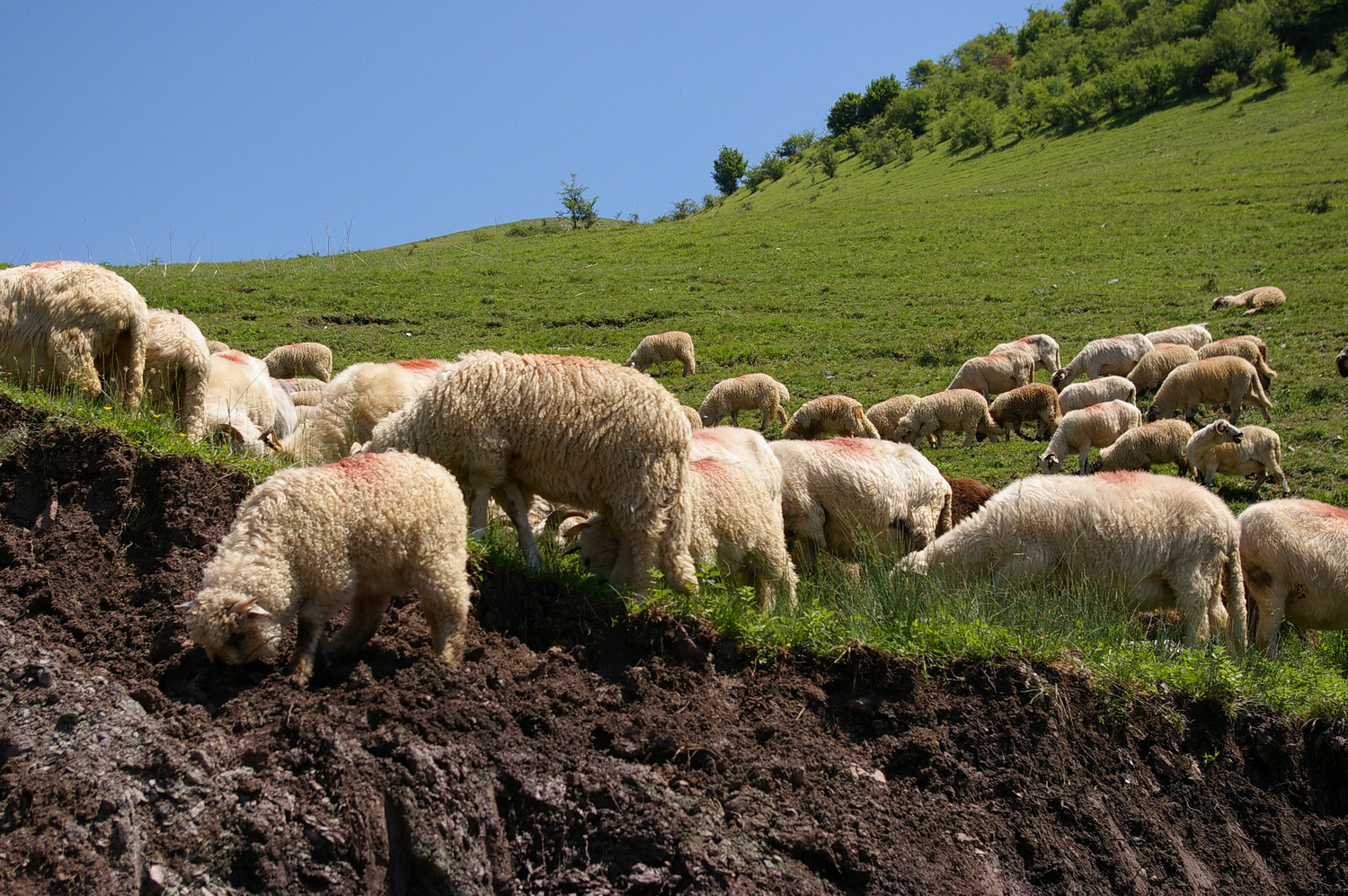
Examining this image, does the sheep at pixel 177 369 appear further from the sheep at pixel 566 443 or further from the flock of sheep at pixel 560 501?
the sheep at pixel 566 443

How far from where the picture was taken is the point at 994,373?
1908cm

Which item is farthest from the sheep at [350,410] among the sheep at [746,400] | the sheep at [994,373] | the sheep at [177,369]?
the sheep at [994,373]

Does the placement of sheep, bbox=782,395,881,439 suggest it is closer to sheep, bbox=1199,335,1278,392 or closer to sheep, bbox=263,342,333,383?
sheep, bbox=1199,335,1278,392

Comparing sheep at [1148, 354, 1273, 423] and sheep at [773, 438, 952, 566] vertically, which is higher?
sheep at [773, 438, 952, 566]

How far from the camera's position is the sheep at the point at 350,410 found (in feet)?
24.3

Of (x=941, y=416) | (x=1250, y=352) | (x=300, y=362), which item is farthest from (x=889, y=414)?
(x=300, y=362)

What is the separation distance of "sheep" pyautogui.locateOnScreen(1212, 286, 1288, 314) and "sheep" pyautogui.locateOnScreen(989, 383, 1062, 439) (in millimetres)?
8273

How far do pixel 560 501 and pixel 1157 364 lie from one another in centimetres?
1576

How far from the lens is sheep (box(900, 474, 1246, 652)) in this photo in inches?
275

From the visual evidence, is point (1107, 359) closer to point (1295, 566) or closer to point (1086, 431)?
point (1086, 431)

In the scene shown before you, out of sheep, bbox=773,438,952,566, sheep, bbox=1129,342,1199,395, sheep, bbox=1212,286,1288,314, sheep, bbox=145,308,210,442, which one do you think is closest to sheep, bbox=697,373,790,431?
sheep, bbox=1129,342,1199,395

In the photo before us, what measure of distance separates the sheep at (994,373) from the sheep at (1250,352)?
344 cm

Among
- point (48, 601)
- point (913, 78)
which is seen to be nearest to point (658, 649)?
point (48, 601)

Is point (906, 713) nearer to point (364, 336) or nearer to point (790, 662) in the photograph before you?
point (790, 662)
